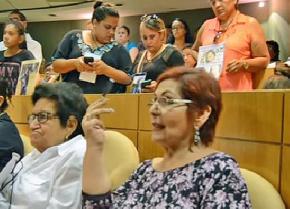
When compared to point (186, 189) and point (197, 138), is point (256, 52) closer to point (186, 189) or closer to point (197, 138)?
point (197, 138)

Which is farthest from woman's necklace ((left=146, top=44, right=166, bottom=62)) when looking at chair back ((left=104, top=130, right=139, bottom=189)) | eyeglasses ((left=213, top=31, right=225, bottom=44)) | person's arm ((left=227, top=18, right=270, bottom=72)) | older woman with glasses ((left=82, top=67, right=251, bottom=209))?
older woman with glasses ((left=82, top=67, right=251, bottom=209))

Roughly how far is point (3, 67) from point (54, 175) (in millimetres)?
2009

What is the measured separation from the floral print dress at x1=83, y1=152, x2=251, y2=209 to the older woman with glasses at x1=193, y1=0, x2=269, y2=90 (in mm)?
959

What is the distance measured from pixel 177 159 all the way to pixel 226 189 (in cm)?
23

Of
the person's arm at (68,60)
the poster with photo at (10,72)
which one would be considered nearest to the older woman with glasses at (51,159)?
the person's arm at (68,60)

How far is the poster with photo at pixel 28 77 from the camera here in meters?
3.36

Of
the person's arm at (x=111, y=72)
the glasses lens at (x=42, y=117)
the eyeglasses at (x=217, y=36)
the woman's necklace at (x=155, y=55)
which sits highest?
the eyeglasses at (x=217, y=36)

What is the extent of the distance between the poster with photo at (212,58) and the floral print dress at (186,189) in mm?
855

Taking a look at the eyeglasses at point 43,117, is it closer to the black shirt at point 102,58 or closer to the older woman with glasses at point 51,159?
the older woman with glasses at point 51,159

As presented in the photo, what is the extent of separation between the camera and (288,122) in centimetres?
150

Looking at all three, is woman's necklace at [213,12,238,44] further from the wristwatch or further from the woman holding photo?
the woman holding photo

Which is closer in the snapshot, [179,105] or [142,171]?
[179,105]

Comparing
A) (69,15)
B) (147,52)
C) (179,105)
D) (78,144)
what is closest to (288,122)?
(179,105)

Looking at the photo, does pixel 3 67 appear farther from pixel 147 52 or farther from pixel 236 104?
pixel 236 104
